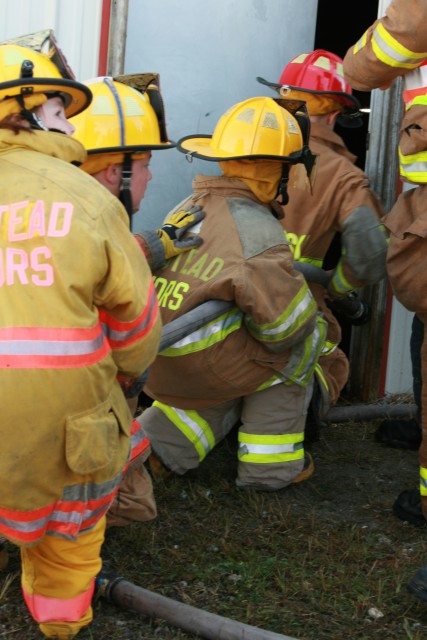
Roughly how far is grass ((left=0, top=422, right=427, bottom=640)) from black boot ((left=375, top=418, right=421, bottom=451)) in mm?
254

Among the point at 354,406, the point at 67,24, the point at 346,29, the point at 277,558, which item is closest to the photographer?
the point at 277,558

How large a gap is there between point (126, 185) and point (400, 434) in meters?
2.12

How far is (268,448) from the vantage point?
4152 mm

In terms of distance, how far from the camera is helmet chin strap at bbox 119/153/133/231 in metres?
3.50

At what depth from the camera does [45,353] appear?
2.49 meters

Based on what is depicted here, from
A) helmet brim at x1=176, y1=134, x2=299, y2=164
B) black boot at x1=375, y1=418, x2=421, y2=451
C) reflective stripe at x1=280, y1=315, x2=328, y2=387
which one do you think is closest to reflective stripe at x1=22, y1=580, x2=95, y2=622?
reflective stripe at x1=280, y1=315, x2=328, y2=387

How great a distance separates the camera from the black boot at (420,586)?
2912 millimetres

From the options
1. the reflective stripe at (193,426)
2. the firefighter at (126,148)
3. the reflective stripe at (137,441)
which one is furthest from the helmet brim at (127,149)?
the reflective stripe at (193,426)

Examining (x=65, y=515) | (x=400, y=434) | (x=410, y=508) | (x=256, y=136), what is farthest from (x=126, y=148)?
(x=400, y=434)

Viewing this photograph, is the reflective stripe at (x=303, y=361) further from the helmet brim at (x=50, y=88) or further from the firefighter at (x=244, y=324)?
the helmet brim at (x=50, y=88)

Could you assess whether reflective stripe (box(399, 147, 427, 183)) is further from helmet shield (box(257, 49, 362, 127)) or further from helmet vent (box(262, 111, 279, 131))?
helmet shield (box(257, 49, 362, 127))

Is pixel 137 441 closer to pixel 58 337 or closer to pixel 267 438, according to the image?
pixel 58 337

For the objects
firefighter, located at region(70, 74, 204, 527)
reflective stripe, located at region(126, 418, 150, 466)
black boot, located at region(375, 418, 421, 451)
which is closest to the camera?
reflective stripe, located at region(126, 418, 150, 466)

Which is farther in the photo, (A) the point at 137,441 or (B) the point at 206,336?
(B) the point at 206,336
